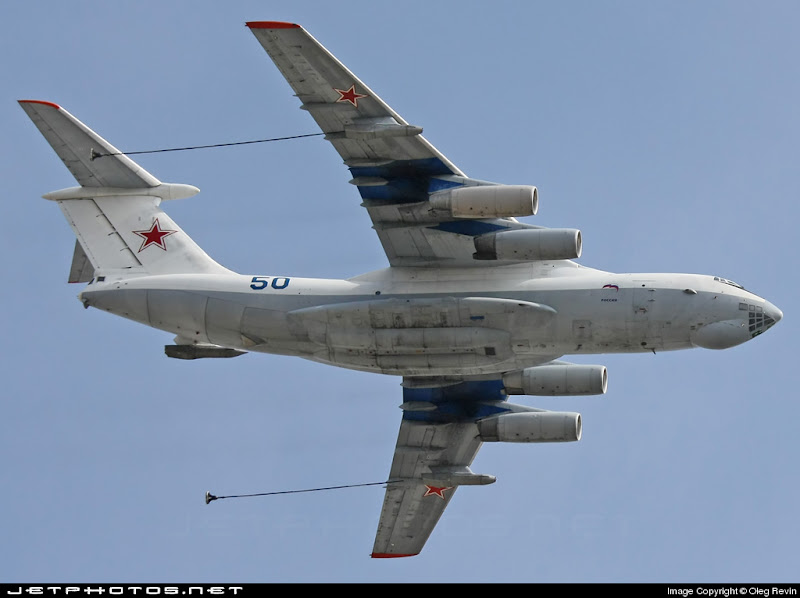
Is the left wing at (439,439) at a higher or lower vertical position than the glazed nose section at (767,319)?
lower

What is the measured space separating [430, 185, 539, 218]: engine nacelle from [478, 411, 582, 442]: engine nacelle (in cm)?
511

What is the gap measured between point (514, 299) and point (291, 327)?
371 cm

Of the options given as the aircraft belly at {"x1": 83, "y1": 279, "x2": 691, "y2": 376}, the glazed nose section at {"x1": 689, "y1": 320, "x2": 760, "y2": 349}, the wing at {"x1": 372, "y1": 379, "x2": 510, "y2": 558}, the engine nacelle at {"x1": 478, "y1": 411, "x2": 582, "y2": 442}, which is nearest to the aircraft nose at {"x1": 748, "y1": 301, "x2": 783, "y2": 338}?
the glazed nose section at {"x1": 689, "y1": 320, "x2": 760, "y2": 349}

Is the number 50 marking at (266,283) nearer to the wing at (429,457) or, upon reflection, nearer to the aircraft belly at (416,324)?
the aircraft belly at (416,324)

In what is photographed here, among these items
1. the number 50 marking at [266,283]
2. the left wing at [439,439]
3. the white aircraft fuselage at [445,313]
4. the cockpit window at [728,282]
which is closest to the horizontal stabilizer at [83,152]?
the white aircraft fuselage at [445,313]

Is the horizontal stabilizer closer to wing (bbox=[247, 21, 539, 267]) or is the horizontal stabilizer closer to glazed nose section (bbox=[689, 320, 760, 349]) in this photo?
wing (bbox=[247, 21, 539, 267])

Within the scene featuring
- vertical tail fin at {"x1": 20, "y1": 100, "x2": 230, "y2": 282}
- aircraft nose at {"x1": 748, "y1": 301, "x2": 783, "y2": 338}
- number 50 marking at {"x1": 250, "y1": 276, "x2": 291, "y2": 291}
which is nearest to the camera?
aircraft nose at {"x1": 748, "y1": 301, "x2": 783, "y2": 338}

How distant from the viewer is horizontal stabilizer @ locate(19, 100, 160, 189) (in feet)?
80.8

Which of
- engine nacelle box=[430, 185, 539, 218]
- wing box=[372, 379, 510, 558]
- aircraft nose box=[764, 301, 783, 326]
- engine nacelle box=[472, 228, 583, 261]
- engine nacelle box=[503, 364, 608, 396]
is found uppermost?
engine nacelle box=[430, 185, 539, 218]

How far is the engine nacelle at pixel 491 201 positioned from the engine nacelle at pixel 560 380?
4061mm

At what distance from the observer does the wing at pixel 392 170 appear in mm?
21797

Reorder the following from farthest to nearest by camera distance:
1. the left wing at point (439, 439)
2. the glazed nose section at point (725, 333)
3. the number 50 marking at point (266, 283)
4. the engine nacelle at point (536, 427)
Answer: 1. the left wing at point (439, 439)
2. the engine nacelle at point (536, 427)
3. the number 50 marking at point (266, 283)
4. the glazed nose section at point (725, 333)

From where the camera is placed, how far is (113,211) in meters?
25.3
